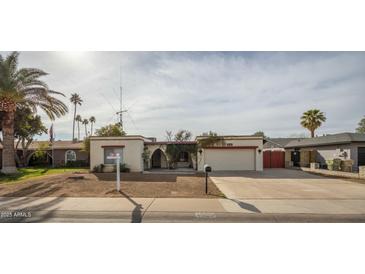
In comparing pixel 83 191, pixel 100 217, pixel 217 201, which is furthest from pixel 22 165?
pixel 217 201

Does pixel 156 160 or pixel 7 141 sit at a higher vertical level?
pixel 7 141

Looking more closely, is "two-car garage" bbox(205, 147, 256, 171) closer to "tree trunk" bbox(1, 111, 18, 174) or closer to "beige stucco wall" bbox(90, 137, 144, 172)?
"beige stucco wall" bbox(90, 137, 144, 172)

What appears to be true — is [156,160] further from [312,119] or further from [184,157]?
[312,119]

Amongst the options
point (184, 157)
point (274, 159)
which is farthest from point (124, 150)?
point (274, 159)

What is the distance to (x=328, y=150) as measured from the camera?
18297mm

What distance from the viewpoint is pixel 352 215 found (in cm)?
584

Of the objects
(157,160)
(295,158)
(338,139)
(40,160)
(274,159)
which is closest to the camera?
(338,139)

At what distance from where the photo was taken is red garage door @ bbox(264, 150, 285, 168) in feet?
71.1

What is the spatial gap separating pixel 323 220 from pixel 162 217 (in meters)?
4.61

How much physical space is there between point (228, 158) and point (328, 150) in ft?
32.8

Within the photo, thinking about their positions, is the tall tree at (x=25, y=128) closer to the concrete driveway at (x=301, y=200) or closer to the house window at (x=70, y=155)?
the house window at (x=70, y=155)

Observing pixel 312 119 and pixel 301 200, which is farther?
pixel 312 119

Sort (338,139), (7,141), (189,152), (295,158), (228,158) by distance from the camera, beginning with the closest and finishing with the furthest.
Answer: (7,141), (228,158), (338,139), (189,152), (295,158)

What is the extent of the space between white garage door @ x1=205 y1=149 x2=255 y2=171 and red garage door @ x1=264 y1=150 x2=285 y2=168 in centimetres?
624
